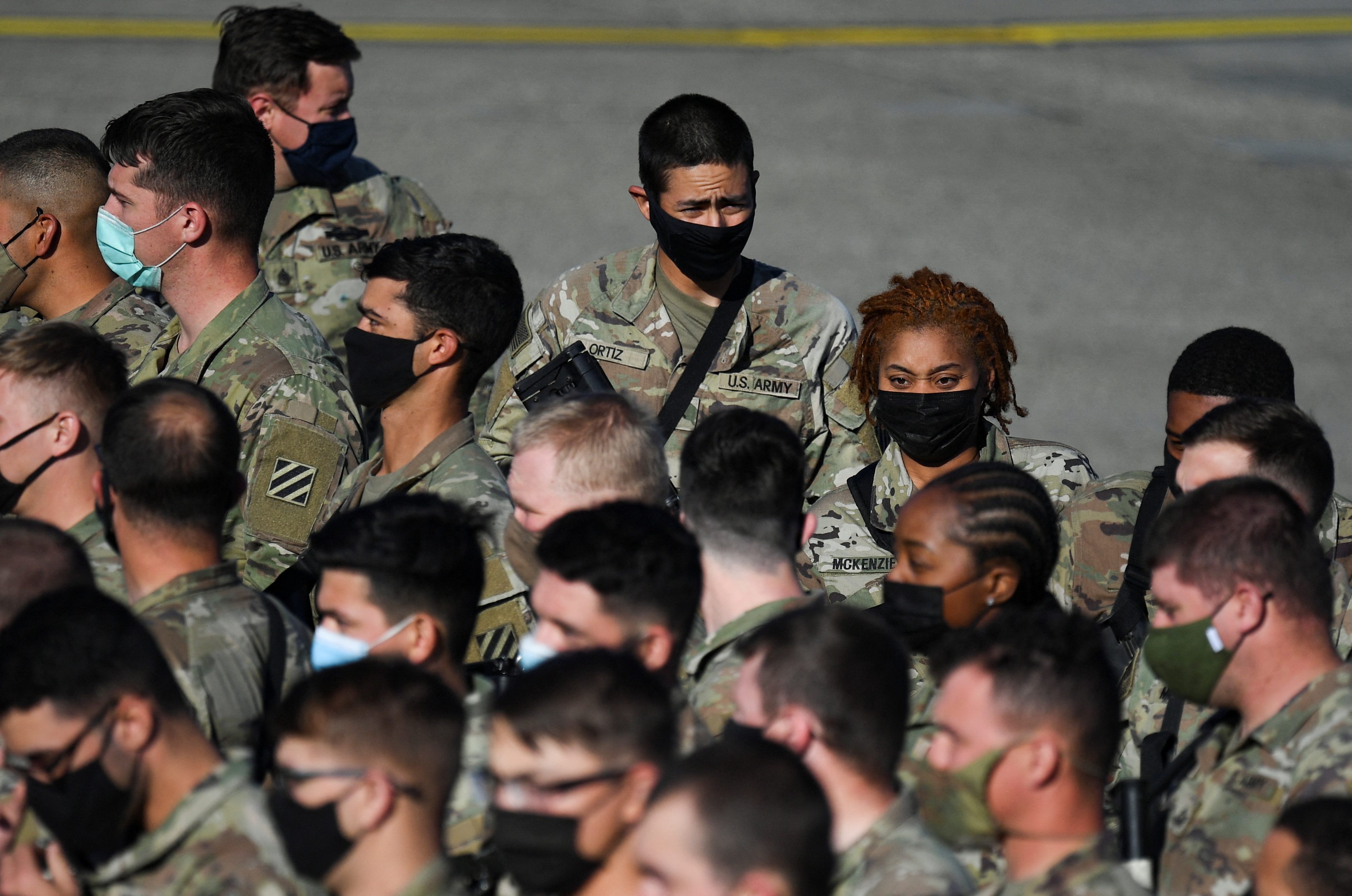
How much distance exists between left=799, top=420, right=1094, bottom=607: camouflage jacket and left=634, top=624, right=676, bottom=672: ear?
149 centimetres

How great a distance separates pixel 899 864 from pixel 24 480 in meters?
2.76

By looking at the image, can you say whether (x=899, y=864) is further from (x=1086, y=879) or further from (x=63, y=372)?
(x=63, y=372)

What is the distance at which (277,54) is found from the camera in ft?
23.6

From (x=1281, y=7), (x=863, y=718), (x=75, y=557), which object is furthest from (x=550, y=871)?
(x=1281, y=7)

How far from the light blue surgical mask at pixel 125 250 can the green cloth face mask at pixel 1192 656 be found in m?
3.40

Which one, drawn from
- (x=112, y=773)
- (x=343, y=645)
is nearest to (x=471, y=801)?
(x=343, y=645)

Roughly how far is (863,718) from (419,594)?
112 centimetres

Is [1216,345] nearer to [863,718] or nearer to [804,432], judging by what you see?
[804,432]

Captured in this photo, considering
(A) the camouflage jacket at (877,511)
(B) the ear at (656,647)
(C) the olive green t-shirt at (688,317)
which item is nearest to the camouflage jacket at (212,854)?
(B) the ear at (656,647)

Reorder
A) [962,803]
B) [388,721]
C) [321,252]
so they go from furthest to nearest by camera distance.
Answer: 1. [321,252]
2. [962,803]
3. [388,721]

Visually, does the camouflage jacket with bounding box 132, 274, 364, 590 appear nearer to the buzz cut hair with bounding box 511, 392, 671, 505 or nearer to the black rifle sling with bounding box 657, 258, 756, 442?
the buzz cut hair with bounding box 511, 392, 671, 505

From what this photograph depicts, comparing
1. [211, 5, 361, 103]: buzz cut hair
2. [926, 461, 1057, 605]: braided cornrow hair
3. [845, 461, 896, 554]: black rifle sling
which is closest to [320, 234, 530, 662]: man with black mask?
[845, 461, 896, 554]: black rifle sling

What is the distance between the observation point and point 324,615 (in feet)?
13.1

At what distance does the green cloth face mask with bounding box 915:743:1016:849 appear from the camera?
131 inches
